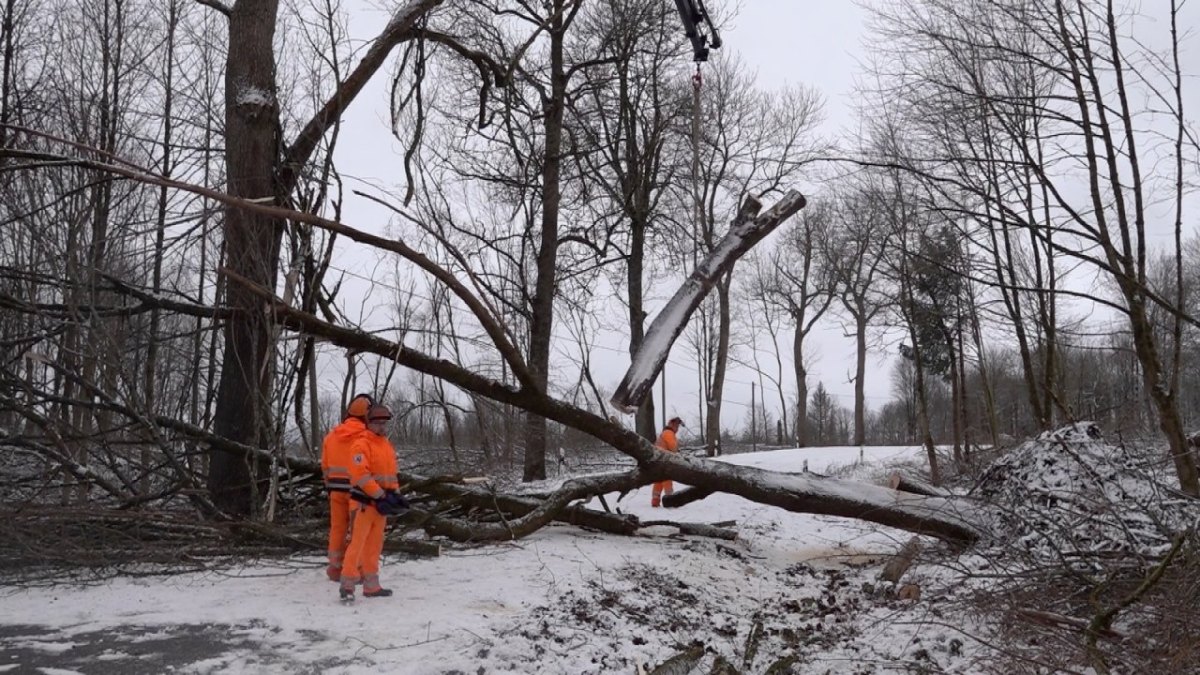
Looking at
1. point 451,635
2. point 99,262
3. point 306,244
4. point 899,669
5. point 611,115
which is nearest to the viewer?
point 451,635

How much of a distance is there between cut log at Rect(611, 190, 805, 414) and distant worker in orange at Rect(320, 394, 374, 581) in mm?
3212

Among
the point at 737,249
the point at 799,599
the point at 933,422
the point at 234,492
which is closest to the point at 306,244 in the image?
the point at 234,492

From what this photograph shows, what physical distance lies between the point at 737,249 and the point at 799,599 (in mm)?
3812

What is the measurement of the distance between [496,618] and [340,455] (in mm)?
1638

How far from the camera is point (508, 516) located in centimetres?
847

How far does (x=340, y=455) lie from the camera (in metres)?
6.04

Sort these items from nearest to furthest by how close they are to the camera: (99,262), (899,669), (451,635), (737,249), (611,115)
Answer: (451,635), (899,669), (99,262), (737,249), (611,115)

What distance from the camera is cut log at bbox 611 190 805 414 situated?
8.77m

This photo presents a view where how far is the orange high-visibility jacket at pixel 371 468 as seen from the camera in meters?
5.85

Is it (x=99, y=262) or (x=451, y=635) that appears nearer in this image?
(x=451, y=635)

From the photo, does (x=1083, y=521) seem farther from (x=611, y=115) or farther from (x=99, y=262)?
(x=611, y=115)

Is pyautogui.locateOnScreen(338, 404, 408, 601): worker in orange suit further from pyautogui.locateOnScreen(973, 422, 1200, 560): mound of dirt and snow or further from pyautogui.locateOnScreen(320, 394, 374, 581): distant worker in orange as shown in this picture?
pyautogui.locateOnScreen(973, 422, 1200, 560): mound of dirt and snow

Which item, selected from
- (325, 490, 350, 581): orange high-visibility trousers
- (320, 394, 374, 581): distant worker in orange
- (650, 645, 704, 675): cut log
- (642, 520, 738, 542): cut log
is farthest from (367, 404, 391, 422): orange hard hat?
(642, 520, 738, 542): cut log

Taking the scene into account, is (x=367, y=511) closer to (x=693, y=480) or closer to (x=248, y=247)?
(x=248, y=247)
